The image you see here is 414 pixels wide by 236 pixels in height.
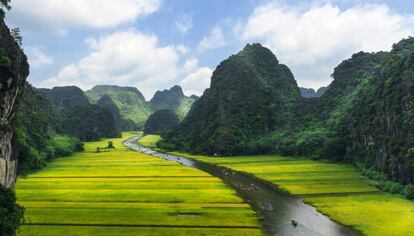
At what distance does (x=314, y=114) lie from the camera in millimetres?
134750

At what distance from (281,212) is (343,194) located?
14.0 m

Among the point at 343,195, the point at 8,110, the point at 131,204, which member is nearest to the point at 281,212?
the point at 343,195

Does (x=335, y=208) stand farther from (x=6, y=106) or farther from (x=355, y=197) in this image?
(x=6, y=106)

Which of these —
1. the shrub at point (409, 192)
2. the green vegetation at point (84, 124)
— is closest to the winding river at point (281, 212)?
the shrub at point (409, 192)

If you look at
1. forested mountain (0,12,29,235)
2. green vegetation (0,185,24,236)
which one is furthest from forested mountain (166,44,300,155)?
green vegetation (0,185,24,236)

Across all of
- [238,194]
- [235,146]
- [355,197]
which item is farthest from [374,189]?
[235,146]

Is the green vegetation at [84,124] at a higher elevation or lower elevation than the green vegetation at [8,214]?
higher

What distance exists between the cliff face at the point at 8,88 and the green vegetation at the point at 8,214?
524 centimetres

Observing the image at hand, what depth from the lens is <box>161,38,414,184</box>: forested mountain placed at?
74312mm

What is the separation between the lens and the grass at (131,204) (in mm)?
39325

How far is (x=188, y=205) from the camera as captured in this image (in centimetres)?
4962

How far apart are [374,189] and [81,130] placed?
149 m

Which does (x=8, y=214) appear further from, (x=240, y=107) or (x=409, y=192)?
(x=240, y=107)

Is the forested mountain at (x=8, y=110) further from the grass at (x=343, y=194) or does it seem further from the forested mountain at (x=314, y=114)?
the forested mountain at (x=314, y=114)
